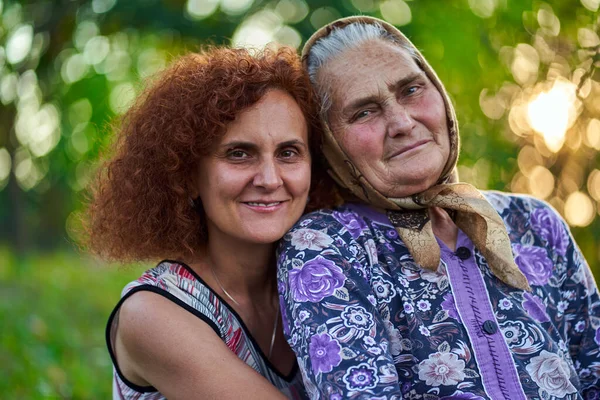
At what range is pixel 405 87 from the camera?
263 cm

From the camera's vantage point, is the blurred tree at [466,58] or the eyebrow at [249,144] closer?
the eyebrow at [249,144]

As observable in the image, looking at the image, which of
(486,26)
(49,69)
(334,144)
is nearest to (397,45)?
(334,144)

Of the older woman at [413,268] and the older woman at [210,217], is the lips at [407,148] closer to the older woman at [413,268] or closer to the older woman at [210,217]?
the older woman at [413,268]

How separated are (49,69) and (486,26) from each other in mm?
8484

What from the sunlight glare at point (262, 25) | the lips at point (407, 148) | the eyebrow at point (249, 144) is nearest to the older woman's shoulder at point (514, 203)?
the lips at point (407, 148)

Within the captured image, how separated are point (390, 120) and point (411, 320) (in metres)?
0.71

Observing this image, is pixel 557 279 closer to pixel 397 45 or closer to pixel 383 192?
pixel 383 192

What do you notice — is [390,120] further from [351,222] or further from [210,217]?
[210,217]

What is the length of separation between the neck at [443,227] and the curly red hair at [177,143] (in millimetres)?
452

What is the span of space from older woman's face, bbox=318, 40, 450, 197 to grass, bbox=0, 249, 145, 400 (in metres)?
1.42

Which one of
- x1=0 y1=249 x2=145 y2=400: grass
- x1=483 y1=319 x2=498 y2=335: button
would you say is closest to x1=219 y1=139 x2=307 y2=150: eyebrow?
x1=483 y1=319 x2=498 y2=335: button

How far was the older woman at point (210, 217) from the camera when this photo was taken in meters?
2.49

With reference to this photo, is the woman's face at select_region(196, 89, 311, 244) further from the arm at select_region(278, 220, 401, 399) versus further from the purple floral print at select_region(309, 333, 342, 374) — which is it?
the purple floral print at select_region(309, 333, 342, 374)

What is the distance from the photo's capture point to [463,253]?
2.62 metres
